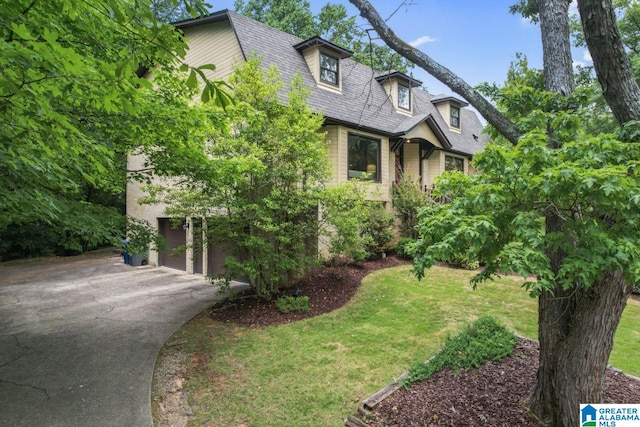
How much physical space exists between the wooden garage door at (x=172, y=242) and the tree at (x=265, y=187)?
4.80 m

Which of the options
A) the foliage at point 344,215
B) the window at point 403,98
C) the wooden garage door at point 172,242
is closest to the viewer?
the foliage at point 344,215

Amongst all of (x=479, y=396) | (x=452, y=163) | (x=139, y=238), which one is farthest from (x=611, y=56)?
(x=452, y=163)

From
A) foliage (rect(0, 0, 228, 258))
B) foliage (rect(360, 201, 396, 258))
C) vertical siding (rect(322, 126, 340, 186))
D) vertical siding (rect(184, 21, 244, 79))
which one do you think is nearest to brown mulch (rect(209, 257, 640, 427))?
foliage (rect(0, 0, 228, 258))

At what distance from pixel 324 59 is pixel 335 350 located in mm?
10820

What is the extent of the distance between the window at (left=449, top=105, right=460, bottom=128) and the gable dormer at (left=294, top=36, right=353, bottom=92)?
8.94 m

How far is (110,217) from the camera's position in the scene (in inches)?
249

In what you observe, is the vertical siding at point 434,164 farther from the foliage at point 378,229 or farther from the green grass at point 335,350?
the green grass at point 335,350

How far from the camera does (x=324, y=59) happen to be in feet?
41.7

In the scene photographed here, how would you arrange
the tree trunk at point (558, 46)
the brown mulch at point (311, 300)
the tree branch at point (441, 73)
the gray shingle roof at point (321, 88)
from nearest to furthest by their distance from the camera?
the tree trunk at point (558, 46) → the tree branch at point (441, 73) → the brown mulch at point (311, 300) → the gray shingle roof at point (321, 88)

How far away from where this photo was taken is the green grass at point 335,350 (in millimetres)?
4328

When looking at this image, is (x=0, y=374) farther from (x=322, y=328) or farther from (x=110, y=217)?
(x=322, y=328)

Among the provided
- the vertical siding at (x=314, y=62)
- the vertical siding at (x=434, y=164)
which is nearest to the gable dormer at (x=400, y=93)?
the vertical siding at (x=434, y=164)

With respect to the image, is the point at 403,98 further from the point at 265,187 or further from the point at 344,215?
the point at 265,187

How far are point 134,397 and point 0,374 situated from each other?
8.23 ft
